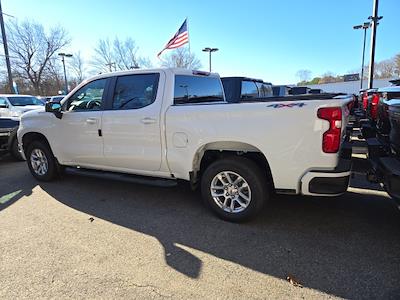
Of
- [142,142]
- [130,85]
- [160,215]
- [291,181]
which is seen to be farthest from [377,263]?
[130,85]

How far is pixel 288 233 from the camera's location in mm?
3496

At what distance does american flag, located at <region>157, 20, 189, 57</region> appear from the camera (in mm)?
10531

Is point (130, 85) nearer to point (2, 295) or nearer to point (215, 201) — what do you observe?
point (215, 201)

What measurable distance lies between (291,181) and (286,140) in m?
0.47

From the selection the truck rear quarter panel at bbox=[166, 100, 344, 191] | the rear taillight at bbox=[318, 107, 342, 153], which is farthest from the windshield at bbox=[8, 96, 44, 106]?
the rear taillight at bbox=[318, 107, 342, 153]

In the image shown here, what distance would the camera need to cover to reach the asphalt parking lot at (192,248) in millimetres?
2594

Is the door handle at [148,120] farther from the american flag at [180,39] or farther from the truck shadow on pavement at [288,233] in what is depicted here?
the american flag at [180,39]

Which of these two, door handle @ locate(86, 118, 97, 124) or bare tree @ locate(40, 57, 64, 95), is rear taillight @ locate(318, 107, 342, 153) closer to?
door handle @ locate(86, 118, 97, 124)

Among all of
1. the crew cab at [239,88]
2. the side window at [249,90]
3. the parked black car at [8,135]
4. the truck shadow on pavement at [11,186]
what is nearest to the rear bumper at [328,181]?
the truck shadow on pavement at [11,186]

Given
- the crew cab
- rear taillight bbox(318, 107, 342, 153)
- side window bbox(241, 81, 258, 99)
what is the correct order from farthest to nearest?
1. side window bbox(241, 81, 258, 99)
2. the crew cab
3. rear taillight bbox(318, 107, 342, 153)

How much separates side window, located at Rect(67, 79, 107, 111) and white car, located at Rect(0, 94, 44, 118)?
948 centimetres

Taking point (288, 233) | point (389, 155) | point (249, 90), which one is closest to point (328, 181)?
point (288, 233)

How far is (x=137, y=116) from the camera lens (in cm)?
417

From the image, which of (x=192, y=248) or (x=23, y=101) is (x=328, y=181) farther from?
(x=23, y=101)
